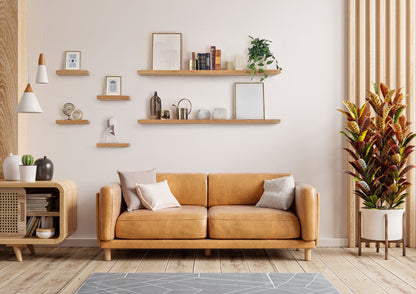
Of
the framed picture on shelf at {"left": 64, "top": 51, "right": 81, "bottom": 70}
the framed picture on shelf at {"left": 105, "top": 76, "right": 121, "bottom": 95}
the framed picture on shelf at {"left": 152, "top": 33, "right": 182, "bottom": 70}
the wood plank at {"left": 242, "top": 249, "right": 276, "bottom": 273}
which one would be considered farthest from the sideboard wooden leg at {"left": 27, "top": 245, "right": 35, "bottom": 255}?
the framed picture on shelf at {"left": 152, "top": 33, "right": 182, "bottom": 70}

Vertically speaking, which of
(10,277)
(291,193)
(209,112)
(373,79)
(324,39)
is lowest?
(10,277)

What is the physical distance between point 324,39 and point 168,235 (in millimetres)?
2646

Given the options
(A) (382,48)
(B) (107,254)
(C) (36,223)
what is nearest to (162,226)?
(B) (107,254)

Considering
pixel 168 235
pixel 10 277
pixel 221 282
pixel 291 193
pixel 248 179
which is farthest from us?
pixel 248 179

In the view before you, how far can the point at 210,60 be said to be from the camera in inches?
182

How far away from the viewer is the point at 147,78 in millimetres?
4680

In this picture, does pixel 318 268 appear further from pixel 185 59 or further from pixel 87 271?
pixel 185 59

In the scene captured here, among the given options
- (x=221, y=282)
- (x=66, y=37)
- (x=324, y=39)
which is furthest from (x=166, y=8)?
(x=221, y=282)

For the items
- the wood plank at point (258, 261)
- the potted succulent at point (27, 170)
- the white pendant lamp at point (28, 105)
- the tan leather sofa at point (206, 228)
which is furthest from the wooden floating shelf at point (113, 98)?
the wood plank at point (258, 261)

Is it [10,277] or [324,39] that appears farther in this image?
[324,39]

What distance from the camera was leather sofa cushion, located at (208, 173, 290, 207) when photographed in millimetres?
4391

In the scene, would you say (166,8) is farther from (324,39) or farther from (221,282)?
(221,282)

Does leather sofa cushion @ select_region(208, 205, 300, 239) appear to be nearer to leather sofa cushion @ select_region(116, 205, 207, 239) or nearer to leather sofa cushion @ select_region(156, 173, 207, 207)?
leather sofa cushion @ select_region(116, 205, 207, 239)

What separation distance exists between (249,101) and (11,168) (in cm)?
245
